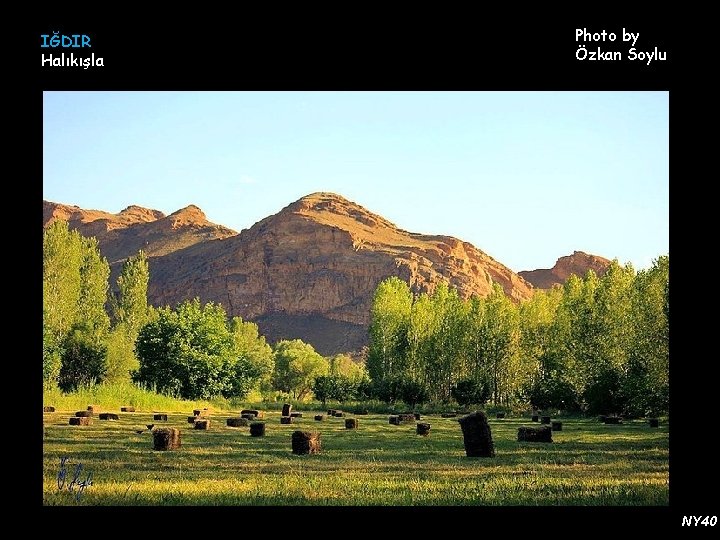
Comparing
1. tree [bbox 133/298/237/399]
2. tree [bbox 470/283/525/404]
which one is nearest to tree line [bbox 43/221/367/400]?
tree [bbox 133/298/237/399]

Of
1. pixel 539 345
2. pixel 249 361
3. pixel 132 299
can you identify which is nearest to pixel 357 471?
pixel 539 345

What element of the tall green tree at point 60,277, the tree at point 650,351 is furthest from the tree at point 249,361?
the tree at point 650,351

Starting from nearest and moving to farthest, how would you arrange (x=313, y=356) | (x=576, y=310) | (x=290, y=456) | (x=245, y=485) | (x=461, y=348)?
(x=245, y=485) → (x=290, y=456) → (x=576, y=310) → (x=461, y=348) → (x=313, y=356)

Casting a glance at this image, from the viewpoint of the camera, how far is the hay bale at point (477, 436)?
54.7ft

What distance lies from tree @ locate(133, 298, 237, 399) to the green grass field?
116ft

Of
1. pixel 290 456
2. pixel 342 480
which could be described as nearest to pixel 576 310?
pixel 290 456

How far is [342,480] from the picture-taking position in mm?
12758

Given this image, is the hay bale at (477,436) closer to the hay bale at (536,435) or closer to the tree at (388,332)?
the hay bale at (536,435)

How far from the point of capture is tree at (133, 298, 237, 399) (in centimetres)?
5766

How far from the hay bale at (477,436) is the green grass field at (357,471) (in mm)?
321
